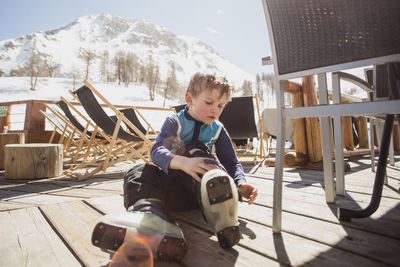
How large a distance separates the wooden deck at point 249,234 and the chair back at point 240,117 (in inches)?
72.0

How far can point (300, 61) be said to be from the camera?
911 mm

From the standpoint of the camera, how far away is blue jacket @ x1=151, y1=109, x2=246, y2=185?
1130mm

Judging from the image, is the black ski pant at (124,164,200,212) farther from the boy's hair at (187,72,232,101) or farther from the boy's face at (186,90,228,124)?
the boy's hair at (187,72,232,101)

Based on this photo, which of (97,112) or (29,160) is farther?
(97,112)

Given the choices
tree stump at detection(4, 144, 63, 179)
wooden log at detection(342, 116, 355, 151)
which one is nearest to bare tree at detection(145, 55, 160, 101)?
wooden log at detection(342, 116, 355, 151)

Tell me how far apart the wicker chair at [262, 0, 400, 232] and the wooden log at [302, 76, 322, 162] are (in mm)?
1668

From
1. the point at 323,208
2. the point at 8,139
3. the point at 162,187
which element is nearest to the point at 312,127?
the point at 323,208

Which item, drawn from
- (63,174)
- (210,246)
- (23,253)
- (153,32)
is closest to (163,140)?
(210,246)

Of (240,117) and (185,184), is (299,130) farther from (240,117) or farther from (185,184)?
(185,184)

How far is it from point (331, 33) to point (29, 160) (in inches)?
110

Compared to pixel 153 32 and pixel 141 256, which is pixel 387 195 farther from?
pixel 153 32

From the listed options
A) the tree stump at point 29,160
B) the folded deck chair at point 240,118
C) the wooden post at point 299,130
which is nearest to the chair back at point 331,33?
the wooden post at point 299,130

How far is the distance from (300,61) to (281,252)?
708 mm

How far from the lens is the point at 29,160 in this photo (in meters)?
2.39
